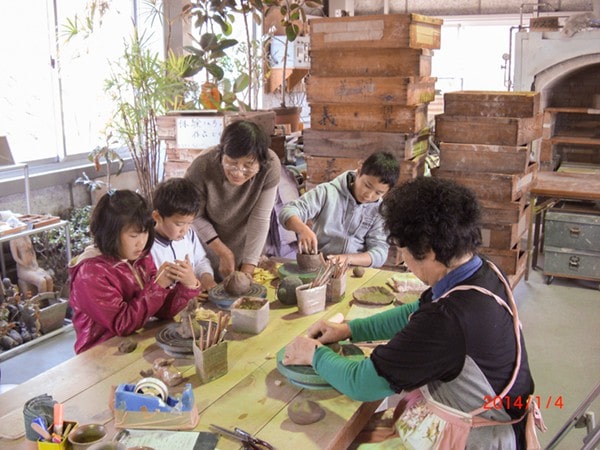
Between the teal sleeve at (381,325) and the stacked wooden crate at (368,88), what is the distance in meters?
2.04

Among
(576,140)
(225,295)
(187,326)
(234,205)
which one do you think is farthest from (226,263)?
(576,140)

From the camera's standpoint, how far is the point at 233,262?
289cm

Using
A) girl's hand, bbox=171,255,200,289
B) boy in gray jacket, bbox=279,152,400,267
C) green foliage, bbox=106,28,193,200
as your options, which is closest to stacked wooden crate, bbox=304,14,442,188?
boy in gray jacket, bbox=279,152,400,267

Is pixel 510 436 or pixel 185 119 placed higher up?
pixel 185 119

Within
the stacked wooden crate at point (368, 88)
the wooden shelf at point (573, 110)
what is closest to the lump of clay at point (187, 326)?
the stacked wooden crate at point (368, 88)

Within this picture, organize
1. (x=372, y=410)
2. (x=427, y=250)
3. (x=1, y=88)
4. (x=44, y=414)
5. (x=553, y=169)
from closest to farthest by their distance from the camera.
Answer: (x=44, y=414) < (x=427, y=250) < (x=372, y=410) < (x=1, y=88) < (x=553, y=169)

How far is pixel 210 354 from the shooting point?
1785 millimetres

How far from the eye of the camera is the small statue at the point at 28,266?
4.30 metres

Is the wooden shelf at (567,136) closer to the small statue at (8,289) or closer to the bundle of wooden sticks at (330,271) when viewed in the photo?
the bundle of wooden sticks at (330,271)

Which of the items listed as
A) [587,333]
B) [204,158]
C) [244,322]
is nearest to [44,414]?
[244,322]

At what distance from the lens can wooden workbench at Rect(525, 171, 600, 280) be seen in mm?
4996

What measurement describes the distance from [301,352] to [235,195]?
4.68 ft

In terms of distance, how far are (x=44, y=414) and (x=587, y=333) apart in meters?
3.87

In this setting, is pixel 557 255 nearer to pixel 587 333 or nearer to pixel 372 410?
pixel 587 333
